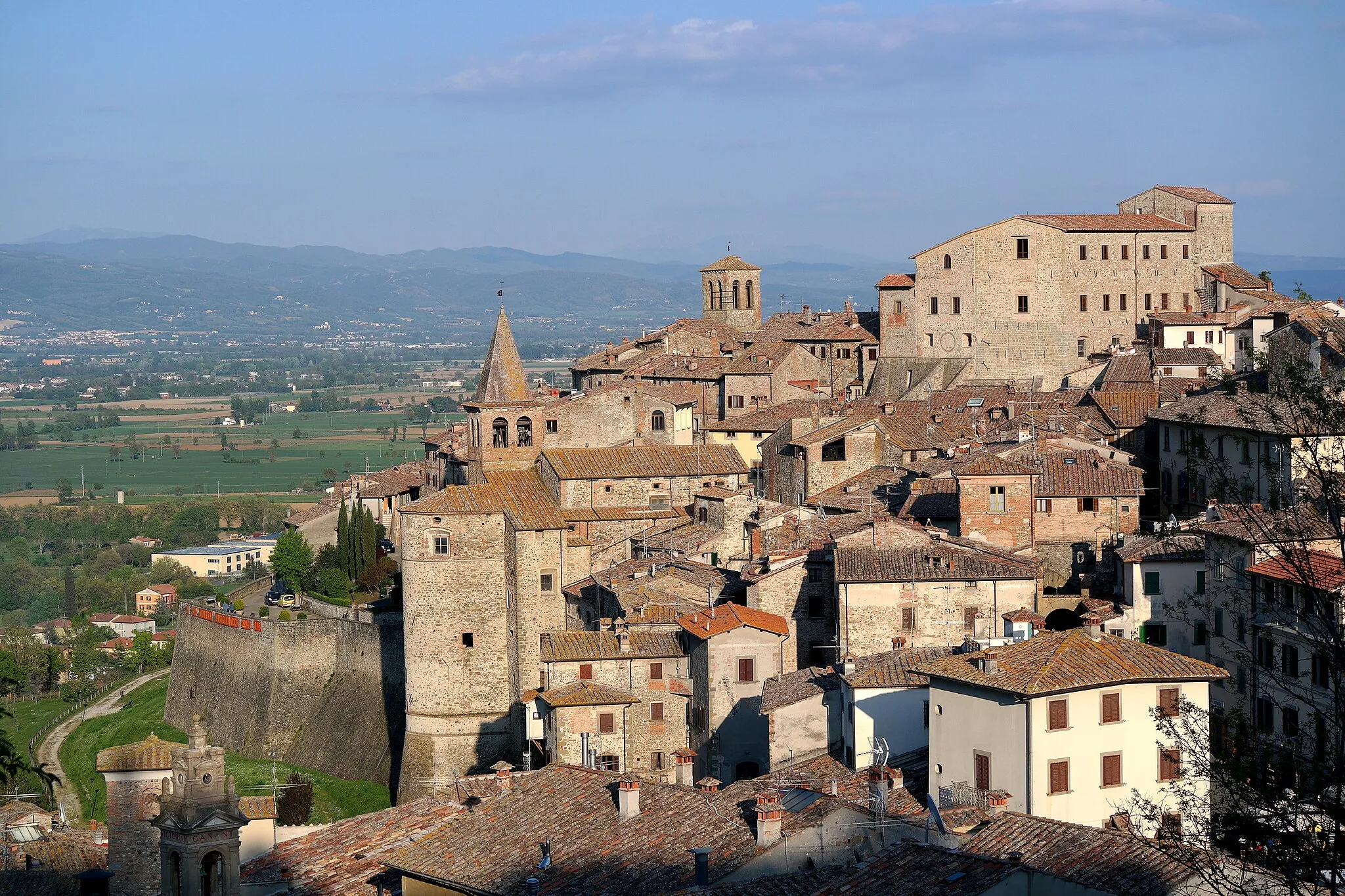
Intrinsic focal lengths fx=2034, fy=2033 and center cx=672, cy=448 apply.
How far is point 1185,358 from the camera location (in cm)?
4834

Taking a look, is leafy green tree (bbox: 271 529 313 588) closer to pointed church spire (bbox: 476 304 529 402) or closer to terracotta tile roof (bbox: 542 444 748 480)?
pointed church spire (bbox: 476 304 529 402)

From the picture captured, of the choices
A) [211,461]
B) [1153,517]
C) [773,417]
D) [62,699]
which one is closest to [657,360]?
[773,417]

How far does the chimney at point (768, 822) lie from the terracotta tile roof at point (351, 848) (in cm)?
466

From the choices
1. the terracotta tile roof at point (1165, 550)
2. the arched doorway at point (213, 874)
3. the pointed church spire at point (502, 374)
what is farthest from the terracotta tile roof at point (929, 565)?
the arched doorway at point (213, 874)

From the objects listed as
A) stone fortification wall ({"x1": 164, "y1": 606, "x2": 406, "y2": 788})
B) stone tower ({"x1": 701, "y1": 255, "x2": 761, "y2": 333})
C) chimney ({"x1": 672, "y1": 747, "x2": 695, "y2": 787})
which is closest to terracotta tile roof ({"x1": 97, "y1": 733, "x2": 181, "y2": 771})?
chimney ({"x1": 672, "y1": 747, "x2": 695, "y2": 787})

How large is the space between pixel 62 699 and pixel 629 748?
3328 centimetres

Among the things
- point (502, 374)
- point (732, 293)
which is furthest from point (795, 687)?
point (732, 293)

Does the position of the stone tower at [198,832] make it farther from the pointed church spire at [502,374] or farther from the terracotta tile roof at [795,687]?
the pointed church spire at [502,374]

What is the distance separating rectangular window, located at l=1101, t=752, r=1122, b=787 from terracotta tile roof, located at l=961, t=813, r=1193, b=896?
355cm

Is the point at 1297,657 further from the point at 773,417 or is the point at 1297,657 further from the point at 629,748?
the point at 773,417

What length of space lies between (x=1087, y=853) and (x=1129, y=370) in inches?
1263

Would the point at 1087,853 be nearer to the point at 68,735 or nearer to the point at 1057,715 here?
the point at 1057,715

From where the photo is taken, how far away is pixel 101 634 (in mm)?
70562

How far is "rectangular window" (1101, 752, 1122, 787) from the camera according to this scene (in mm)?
23156
